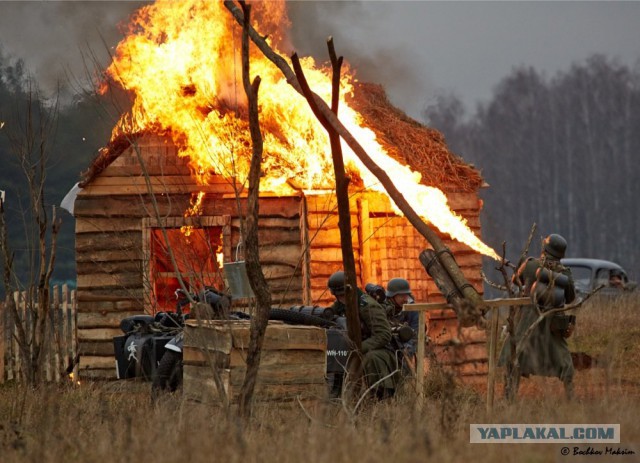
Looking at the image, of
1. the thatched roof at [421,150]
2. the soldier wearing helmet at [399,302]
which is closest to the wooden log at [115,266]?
the thatched roof at [421,150]

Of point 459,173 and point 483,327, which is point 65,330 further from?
point 483,327

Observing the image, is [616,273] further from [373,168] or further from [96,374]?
[373,168]

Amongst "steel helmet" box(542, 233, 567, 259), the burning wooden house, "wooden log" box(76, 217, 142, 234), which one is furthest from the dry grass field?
"wooden log" box(76, 217, 142, 234)

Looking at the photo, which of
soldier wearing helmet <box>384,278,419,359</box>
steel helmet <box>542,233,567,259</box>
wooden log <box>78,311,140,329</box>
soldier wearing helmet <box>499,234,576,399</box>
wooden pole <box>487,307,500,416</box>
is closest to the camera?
wooden pole <box>487,307,500,416</box>

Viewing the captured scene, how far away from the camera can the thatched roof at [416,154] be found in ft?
52.9

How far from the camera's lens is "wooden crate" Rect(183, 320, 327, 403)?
963 centimetres

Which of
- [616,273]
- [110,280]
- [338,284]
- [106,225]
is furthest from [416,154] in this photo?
[616,273]

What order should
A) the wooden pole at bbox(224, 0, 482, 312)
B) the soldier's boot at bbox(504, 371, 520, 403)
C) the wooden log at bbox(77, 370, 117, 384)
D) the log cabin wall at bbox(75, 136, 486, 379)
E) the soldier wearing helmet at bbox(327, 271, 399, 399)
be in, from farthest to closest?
1. the wooden log at bbox(77, 370, 117, 384)
2. the log cabin wall at bbox(75, 136, 486, 379)
3. the soldier wearing helmet at bbox(327, 271, 399, 399)
4. the wooden pole at bbox(224, 0, 482, 312)
5. the soldier's boot at bbox(504, 371, 520, 403)

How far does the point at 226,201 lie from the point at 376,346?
5722mm

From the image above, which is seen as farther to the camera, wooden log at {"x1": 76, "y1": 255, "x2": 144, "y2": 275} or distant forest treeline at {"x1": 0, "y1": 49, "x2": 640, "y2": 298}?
distant forest treeline at {"x1": 0, "y1": 49, "x2": 640, "y2": 298}

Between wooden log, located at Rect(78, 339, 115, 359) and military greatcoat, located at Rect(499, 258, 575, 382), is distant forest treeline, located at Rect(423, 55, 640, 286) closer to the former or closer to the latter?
wooden log, located at Rect(78, 339, 115, 359)

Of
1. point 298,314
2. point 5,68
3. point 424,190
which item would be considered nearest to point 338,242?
point 424,190

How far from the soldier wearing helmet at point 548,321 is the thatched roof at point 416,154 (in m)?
4.46

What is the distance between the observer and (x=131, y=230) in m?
16.4
